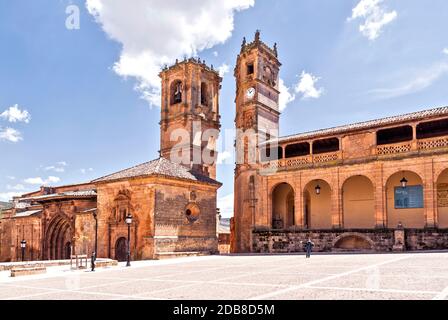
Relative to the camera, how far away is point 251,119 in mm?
36250

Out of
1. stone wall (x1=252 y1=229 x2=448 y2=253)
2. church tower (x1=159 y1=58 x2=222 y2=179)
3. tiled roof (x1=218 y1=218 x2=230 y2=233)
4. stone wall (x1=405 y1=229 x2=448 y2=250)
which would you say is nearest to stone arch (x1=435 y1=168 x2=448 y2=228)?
stone wall (x1=405 y1=229 x2=448 y2=250)

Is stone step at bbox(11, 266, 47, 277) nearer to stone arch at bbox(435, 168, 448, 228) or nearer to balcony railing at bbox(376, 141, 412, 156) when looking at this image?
balcony railing at bbox(376, 141, 412, 156)

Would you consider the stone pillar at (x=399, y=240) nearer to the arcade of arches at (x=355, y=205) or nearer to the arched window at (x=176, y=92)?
the arcade of arches at (x=355, y=205)

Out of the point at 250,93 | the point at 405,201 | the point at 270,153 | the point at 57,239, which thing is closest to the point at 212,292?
the point at 405,201

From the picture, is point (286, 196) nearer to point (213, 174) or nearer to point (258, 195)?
point (258, 195)

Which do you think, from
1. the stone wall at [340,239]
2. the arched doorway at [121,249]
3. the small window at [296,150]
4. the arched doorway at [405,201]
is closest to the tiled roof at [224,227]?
the small window at [296,150]

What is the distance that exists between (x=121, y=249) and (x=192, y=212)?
17.0 ft

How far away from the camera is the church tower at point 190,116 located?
4197 centimetres

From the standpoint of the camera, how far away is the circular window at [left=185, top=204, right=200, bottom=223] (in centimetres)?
2816

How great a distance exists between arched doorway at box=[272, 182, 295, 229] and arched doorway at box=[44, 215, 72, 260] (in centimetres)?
1711

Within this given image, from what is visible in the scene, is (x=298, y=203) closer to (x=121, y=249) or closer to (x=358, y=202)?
(x=358, y=202)

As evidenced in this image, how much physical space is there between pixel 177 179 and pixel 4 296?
16.9 meters

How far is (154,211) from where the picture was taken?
25297 millimetres

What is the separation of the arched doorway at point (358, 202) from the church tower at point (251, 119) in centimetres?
664
